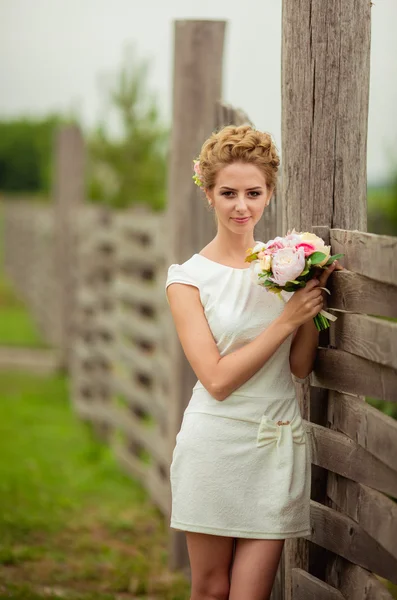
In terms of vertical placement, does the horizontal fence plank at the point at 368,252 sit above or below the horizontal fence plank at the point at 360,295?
above

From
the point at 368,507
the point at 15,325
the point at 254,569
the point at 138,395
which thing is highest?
the point at 368,507

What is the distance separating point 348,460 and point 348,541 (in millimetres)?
263

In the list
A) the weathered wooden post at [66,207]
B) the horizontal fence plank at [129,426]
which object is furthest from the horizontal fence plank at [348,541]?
the weathered wooden post at [66,207]

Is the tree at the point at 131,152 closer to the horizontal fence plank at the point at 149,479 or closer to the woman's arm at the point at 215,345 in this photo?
the horizontal fence plank at the point at 149,479

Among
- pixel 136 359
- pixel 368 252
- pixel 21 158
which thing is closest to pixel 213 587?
pixel 368 252

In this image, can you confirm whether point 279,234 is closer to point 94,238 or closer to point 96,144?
point 94,238

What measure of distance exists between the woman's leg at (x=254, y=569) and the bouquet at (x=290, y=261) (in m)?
0.73

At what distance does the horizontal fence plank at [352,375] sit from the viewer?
2.71 metres

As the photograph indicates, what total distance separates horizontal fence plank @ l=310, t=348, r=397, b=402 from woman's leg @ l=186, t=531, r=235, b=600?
596mm

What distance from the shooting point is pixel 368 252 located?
A: 8.99 ft

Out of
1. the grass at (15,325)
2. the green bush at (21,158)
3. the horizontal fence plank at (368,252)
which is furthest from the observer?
the green bush at (21,158)

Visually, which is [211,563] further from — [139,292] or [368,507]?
[139,292]

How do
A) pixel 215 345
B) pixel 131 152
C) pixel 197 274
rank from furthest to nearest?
pixel 131 152, pixel 197 274, pixel 215 345

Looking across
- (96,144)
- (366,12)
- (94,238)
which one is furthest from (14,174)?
(366,12)
